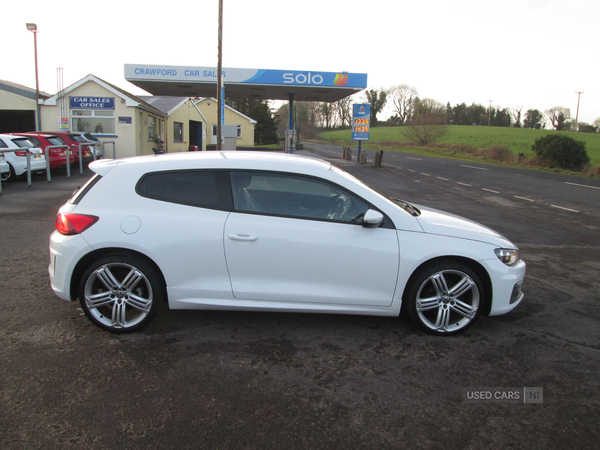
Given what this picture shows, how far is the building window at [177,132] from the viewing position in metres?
35.3

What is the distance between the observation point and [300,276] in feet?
12.1

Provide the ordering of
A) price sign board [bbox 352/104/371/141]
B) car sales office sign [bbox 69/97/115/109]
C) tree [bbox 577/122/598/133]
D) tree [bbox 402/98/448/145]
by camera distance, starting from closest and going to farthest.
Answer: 1. car sales office sign [bbox 69/97/115/109]
2. price sign board [bbox 352/104/371/141]
3. tree [bbox 402/98/448/145]
4. tree [bbox 577/122/598/133]

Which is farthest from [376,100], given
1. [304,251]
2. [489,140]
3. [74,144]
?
[304,251]

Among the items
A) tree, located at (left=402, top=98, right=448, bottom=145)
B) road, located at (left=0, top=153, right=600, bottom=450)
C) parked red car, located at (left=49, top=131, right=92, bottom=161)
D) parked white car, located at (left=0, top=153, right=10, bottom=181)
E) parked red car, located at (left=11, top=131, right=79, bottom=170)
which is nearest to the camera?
road, located at (left=0, top=153, right=600, bottom=450)

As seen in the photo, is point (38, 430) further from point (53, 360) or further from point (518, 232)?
point (518, 232)

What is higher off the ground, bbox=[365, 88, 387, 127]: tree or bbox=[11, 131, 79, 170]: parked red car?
bbox=[365, 88, 387, 127]: tree

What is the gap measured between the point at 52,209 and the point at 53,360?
26.0 ft

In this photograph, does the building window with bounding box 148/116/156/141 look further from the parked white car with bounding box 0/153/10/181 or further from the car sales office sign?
the parked white car with bounding box 0/153/10/181

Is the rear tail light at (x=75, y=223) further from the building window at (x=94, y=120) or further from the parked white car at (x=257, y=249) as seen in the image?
the building window at (x=94, y=120)

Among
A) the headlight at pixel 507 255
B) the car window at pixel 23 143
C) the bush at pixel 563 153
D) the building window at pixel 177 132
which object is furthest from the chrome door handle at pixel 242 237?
the building window at pixel 177 132

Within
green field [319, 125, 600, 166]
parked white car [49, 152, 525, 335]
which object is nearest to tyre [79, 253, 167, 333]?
parked white car [49, 152, 525, 335]

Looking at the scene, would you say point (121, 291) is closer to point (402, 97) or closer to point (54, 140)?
point (54, 140)

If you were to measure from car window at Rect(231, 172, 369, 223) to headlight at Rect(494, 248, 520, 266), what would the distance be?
4.11ft

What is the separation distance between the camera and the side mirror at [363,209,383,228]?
11.8 ft
